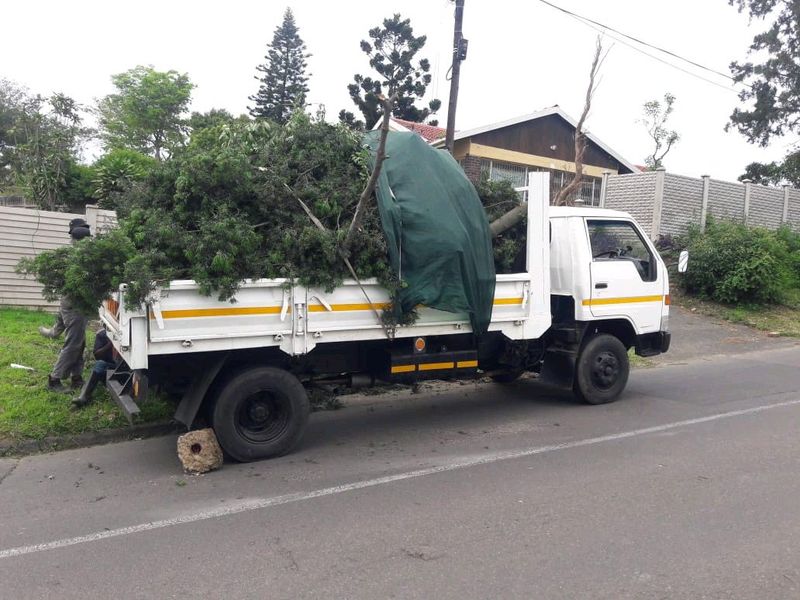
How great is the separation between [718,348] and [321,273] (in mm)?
9344

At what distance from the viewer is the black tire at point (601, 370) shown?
7219 millimetres

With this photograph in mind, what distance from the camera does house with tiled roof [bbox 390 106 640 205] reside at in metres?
19.8

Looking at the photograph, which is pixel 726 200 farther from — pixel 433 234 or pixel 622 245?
pixel 433 234

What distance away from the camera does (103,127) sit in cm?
4191

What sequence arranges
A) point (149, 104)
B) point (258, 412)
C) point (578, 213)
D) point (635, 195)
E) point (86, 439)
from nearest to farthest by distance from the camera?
1. point (258, 412)
2. point (86, 439)
3. point (578, 213)
4. point (635, 195)
5. point (149, 104)

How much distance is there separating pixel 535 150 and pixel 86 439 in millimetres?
18242

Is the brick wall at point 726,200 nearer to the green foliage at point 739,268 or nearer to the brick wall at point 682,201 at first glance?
the brick wall at point 682,201

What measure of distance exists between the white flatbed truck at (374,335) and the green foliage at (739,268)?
8.44m

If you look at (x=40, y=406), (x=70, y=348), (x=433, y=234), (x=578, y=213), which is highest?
A: (x=578, y=213)

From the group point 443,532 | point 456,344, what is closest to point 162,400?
point 456,344

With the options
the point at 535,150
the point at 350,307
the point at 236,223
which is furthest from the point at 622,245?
the point at 535,150

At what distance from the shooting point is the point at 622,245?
24.7 feet

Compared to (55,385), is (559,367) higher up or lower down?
higher up

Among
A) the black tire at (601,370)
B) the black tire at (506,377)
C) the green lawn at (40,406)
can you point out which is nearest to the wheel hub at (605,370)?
the black tire at (601,370)
